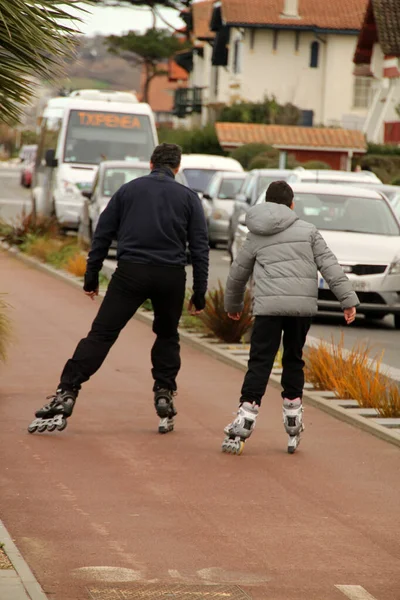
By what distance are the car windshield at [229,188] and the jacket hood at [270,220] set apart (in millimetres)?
23392

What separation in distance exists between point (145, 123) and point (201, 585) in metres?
25.6

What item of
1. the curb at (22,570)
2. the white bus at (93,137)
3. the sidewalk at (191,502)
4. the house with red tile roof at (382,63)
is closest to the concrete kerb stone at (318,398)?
the sidewalk at (191,502)

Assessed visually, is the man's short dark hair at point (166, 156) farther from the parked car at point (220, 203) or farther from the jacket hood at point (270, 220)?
the parked car at point (220, 203)

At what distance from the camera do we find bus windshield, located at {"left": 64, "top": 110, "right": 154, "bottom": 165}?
30.6 m

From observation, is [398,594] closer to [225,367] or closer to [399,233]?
[225,367]

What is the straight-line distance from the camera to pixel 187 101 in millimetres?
85062

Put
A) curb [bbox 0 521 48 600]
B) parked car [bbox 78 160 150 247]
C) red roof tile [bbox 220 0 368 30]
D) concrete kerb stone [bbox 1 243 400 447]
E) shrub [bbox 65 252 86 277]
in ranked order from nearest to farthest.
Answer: curb [bbox 0 521 48 600], concrete kerb stone [bbox 1 243 400 447], shrub [bbox 65 252 86 277], parked car [bbox 78 160 150 247], red roof tile [bbox 220 0 368 30]

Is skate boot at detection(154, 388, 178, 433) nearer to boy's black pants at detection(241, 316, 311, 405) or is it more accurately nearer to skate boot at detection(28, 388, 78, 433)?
skate boot at detection(28, 388, 78, 433)

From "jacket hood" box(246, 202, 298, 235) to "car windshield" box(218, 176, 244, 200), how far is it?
23.4 metres

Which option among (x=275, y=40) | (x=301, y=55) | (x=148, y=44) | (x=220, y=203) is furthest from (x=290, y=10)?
(x=220, y=203)

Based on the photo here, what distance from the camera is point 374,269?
677 inches

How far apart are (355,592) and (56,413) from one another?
368cm

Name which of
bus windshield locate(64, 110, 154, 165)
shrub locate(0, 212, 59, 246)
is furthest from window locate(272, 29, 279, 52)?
shrub locate(0, 212, 59, 246)

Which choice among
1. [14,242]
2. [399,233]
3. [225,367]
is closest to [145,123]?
[14,242]
